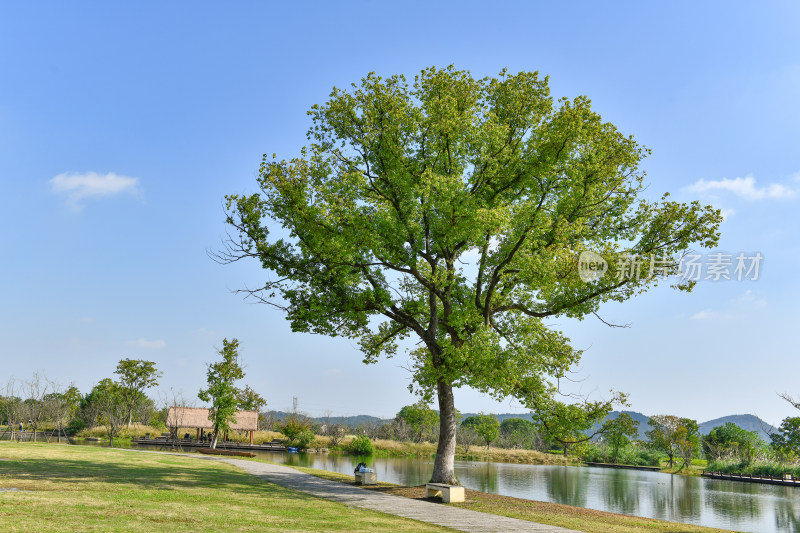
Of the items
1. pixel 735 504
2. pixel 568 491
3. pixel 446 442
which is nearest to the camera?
pixel 446 442

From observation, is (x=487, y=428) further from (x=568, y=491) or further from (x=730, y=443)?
(x=568, y=491)

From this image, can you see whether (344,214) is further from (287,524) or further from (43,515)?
(43,515)

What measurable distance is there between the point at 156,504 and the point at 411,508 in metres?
5.99

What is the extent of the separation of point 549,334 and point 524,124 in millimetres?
7105

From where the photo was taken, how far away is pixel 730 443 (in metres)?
57.8

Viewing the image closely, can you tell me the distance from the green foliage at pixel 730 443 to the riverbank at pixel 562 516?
155ft

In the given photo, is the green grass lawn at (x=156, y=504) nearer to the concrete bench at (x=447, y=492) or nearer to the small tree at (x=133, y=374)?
the concrete bench at (x=447, y=492)

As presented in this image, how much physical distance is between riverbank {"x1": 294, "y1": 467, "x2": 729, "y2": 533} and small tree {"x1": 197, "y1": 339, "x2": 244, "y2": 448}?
2254 centimetres

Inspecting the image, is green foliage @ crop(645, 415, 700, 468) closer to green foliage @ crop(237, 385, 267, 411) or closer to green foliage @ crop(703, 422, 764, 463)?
green foliage @ crop(703, 422, 764, 463)

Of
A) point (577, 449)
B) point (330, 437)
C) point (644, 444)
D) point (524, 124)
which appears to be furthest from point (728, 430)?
point (524, 124)

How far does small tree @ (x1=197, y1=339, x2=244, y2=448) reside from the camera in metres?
37.1

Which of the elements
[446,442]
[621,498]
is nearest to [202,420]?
[621,498]

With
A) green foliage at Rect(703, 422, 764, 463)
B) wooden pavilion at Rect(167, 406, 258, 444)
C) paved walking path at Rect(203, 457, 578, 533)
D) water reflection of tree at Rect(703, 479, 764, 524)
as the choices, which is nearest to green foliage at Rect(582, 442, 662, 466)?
green foliage at Rect(703, 422, 764, 463)

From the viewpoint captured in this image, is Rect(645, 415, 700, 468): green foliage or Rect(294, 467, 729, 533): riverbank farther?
Rect(645, 415, 700, 468): green foliage
